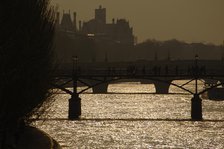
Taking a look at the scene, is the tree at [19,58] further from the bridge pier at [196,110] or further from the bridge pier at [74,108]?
the bridge pier at [196,110]

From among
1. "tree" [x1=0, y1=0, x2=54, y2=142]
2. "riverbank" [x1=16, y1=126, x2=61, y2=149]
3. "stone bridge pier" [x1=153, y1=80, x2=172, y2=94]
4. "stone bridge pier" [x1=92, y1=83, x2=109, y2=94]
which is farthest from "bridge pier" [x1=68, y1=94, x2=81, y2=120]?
"stone bridge pier" [x1=92, y1=83, x2=109, y2=94]

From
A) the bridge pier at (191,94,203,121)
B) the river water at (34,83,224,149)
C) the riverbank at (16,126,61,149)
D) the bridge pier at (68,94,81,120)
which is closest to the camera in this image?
the riverbank at (16,126,61,149)

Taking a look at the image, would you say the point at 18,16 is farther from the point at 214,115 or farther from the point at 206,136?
the point at 214,115

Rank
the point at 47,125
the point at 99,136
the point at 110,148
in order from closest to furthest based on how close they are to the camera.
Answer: the point at 110,148, the point at 99,136, the point at 47,125

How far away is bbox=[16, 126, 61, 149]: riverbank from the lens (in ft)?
90.4

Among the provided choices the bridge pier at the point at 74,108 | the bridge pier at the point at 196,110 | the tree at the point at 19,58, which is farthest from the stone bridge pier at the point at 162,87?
the tree at the point at 19,58

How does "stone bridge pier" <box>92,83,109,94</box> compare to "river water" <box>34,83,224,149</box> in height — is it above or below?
above

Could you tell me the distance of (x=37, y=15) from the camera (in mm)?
26609

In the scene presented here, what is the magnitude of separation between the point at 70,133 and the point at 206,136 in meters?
8.68

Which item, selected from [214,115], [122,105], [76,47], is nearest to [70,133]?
[214,115]

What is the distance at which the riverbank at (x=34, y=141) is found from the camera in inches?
1085

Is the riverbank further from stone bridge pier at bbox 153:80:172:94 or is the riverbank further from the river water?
stone bridge pier at bbox 153:80:172:94

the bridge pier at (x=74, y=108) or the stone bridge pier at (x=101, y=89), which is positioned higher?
the stone bridge pier at (x=101, y=89)

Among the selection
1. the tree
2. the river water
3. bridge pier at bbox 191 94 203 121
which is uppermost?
the tree
